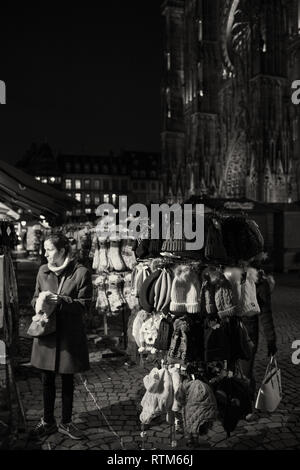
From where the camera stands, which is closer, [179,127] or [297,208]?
[297,208]

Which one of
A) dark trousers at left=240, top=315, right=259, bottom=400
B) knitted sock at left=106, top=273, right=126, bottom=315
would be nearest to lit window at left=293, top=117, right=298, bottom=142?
knitted sock at left=106, top=273, right=126, bottom=315

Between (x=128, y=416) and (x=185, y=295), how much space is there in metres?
1.89

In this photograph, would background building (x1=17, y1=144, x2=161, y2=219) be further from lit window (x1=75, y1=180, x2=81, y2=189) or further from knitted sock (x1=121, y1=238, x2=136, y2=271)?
knitted sock (x1=121, y1=238, x2=136, y2=271)

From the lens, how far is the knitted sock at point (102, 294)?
29.7 ft

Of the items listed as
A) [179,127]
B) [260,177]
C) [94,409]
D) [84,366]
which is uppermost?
[179,127]

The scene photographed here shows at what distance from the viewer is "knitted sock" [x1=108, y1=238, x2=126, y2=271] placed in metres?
8.99

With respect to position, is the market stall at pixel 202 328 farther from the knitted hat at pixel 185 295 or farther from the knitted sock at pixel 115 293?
the knitted sock at pixel 115 293

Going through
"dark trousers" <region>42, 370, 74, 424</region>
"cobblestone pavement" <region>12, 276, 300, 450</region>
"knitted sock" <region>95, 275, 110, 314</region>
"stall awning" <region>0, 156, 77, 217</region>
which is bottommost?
"cobblestone pavement" <region>12, 276, 300, 450</region>

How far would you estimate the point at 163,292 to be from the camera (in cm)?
461

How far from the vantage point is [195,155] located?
42250 mm

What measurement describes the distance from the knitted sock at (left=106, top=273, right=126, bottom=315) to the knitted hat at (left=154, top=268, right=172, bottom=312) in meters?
4.36

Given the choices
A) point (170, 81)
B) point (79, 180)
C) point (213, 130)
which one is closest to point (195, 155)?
point (213, 130)

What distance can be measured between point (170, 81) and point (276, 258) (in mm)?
29973
